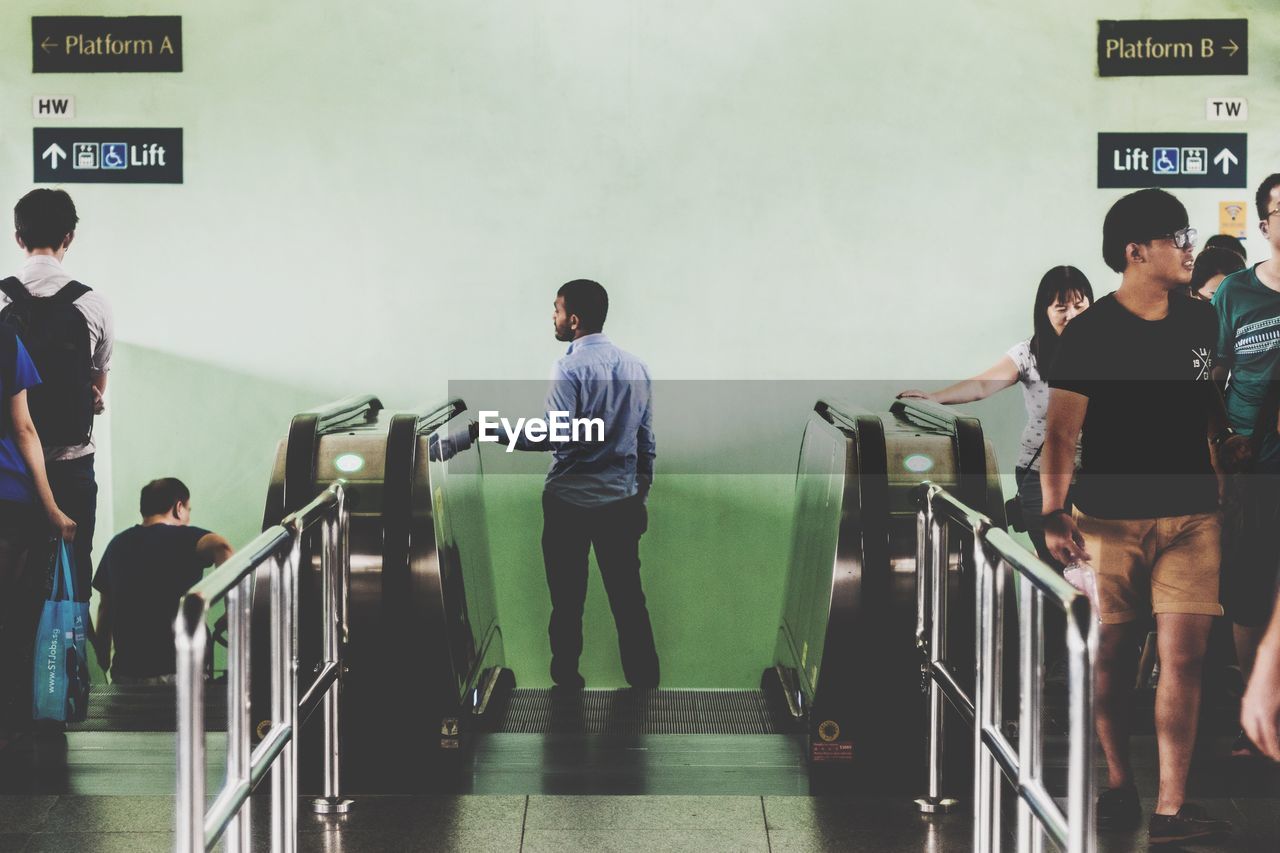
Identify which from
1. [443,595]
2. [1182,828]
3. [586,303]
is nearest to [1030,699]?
[1182,828]

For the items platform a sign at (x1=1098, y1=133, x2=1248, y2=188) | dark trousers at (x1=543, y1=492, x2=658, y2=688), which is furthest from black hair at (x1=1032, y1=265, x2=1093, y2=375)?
dark trousers at (x1=543, y1=492, x2=658, y2=688)

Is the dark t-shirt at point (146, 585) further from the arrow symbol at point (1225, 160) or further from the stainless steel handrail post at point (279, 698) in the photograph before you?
the arrow symbol at point (1225, 160)

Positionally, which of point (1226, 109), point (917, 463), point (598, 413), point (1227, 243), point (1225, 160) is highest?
point (1226, 109)

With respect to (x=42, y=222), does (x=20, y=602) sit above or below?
below

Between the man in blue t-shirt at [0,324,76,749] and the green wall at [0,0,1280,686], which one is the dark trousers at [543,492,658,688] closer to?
the green wall at [0,0,1280,686]

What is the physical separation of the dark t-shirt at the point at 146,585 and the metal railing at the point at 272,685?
1.30 m

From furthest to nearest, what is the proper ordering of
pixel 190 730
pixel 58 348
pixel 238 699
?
pixel 58 348, pixel 238 699, pixel 190 730

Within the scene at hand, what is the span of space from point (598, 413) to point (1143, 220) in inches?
94.5

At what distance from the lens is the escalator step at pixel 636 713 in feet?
15.8

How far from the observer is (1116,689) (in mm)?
3539

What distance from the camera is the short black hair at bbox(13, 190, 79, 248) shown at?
488 centimetres

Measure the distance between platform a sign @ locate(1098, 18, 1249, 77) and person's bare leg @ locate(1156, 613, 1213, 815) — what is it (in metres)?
3.05

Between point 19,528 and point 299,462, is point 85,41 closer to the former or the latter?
point 19,528

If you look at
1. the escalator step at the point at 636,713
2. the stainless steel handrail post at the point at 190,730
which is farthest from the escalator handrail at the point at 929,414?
the stainless steel handrail post at the point at 190,730
